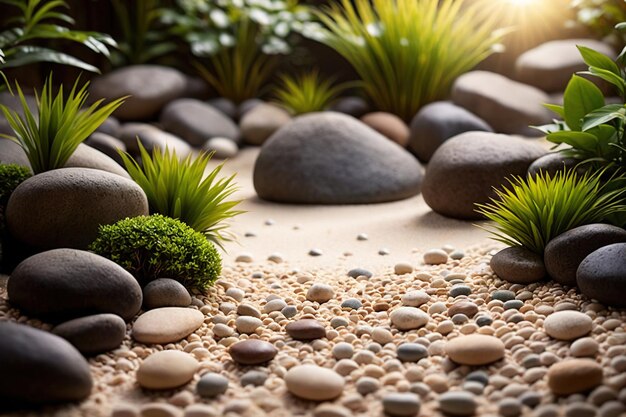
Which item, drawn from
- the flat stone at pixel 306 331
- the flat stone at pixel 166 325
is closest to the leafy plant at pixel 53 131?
the flat stone at pixel 166 325

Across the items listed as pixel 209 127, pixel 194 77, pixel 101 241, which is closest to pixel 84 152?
pixel 101 241

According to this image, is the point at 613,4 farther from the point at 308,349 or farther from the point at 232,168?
the point at 308,349

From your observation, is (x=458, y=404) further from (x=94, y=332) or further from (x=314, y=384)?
(x=94, y=332)

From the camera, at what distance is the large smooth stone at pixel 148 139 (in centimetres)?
597

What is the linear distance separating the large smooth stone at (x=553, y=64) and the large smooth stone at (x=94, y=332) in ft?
16.8

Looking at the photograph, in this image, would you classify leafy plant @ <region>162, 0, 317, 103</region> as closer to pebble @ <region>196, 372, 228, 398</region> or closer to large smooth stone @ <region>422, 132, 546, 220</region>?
large smooth stone @ <region>422, 132, 546, 220</region>

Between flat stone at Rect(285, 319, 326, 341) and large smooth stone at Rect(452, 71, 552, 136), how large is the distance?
3949 mm

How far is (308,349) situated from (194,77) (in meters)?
5.88

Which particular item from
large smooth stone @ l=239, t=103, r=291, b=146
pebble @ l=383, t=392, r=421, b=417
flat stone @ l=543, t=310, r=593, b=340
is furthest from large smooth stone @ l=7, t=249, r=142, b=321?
large smooth stone @ l=239, t=103, r=291, b=146

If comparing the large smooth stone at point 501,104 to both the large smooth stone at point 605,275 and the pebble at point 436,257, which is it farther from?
the large smooth stone at point 605,275

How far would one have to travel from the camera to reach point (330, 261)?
13.1ft

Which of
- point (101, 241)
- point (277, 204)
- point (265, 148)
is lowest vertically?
point (101, 241)

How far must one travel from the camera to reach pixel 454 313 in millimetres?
2988

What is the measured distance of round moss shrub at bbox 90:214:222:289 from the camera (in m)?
3.14
